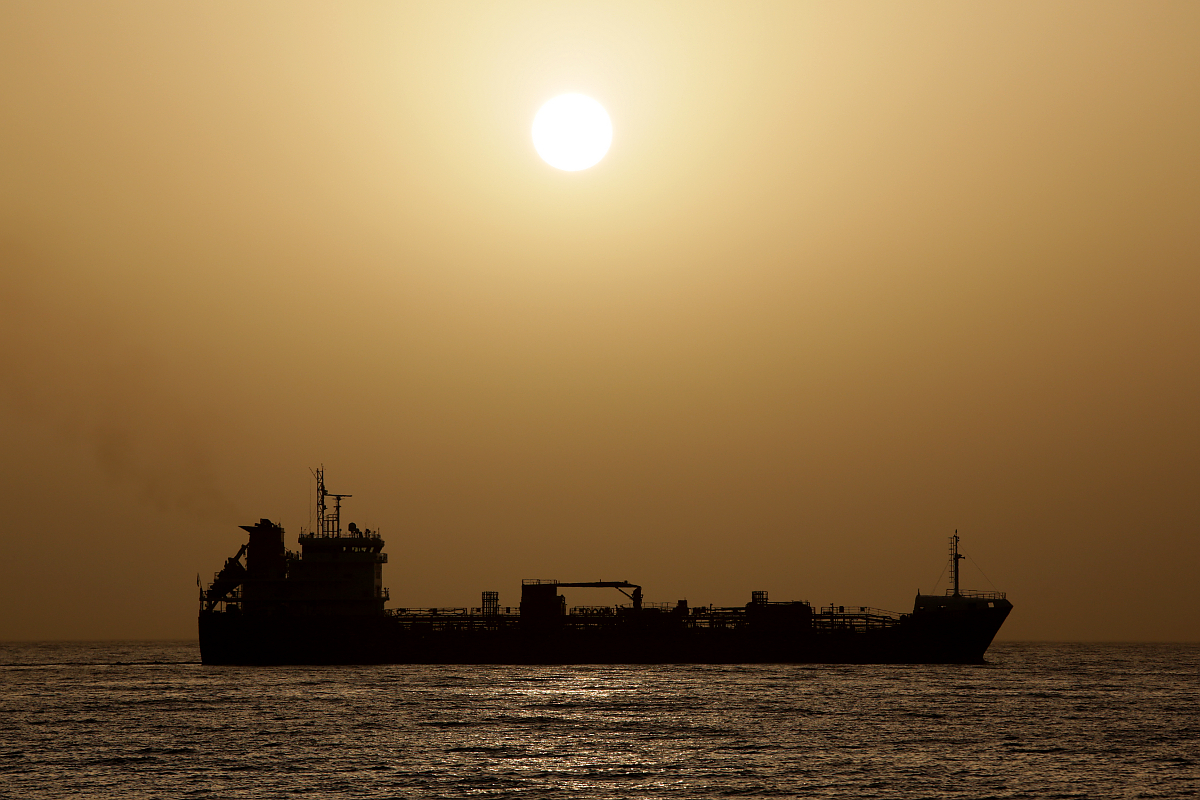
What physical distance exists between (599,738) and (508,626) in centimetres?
4467

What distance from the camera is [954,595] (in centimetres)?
9025

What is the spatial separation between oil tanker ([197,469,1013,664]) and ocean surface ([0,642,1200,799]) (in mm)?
5719

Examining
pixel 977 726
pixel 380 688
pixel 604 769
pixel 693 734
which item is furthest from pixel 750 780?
pixel 380 688

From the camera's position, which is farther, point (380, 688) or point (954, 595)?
point (954, 595)

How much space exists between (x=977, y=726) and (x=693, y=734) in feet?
47.8

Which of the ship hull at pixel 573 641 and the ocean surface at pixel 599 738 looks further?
the ship hull at pixel 573 641

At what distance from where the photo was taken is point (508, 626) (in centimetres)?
9475

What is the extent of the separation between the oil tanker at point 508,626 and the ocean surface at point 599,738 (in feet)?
18.8

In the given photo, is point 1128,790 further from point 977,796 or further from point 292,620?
point 292,620

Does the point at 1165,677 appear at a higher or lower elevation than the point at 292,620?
lower

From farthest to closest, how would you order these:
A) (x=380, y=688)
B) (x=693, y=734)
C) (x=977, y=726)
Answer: (x=380, y=688)
(x=977, y=726)
(x=693, y=734)

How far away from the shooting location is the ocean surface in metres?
40.2

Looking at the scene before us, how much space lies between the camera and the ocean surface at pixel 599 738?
40.2 meters

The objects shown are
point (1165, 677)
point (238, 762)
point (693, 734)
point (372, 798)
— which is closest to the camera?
point (372, 798)
